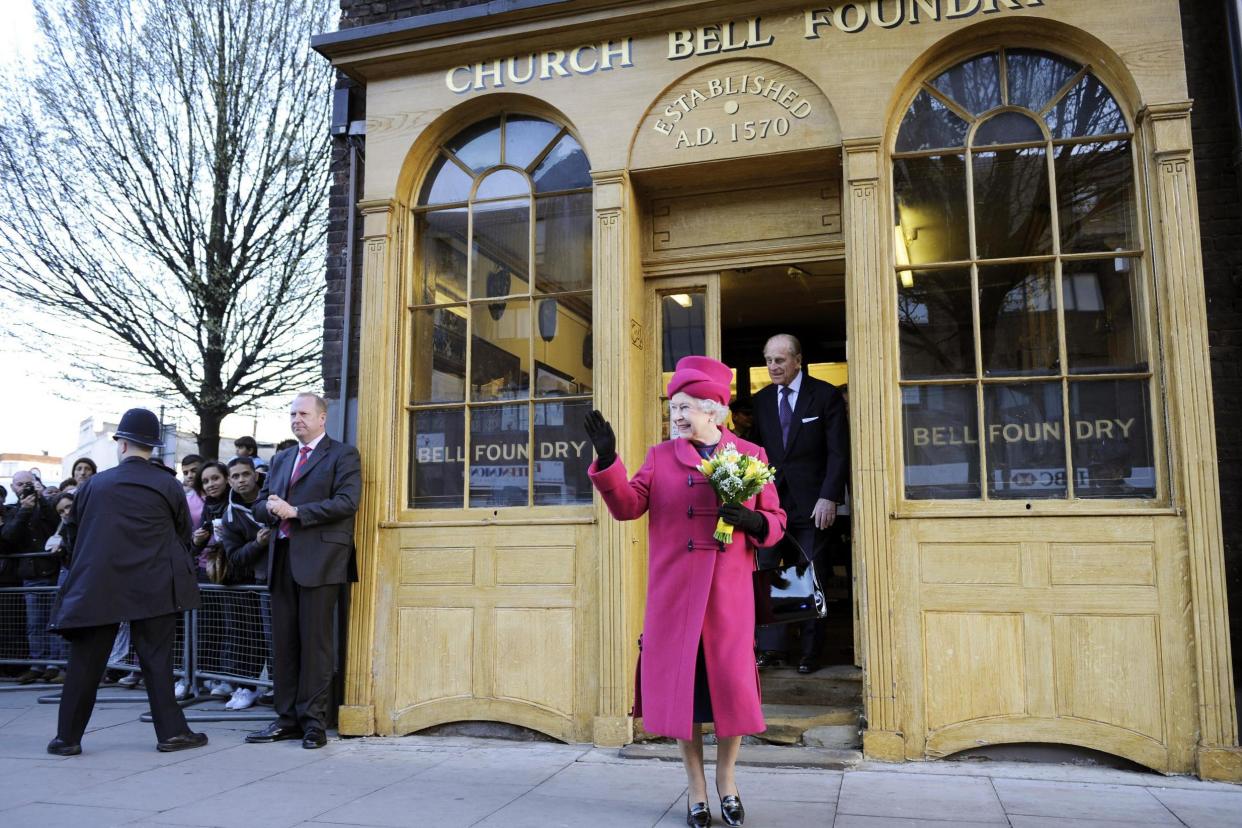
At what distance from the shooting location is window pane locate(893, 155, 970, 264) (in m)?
5.56

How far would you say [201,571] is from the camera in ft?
24.6

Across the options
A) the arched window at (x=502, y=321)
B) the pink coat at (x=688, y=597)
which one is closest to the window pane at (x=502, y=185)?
the arched window at (x=502, y=321)

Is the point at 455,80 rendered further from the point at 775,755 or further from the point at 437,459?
the point at 775,755

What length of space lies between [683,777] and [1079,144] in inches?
162

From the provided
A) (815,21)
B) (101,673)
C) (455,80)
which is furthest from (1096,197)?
(101,673)

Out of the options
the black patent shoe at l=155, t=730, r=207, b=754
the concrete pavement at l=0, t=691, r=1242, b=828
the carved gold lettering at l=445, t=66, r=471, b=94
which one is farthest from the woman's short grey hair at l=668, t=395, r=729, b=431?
the black patent shoe at l=155, t=730, r=207, b=754

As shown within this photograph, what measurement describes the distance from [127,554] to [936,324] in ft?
16.0

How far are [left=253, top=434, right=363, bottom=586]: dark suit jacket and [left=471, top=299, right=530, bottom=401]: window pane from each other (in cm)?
97

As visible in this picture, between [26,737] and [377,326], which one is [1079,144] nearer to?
[377,326]

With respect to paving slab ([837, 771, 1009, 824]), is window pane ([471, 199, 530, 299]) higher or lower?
higher

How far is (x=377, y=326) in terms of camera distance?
254 inches

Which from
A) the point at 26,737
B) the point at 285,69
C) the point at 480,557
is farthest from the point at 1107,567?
the point at 285,69

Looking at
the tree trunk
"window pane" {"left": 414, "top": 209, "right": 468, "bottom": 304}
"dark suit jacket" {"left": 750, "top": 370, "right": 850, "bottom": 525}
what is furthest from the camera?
the tree trunk

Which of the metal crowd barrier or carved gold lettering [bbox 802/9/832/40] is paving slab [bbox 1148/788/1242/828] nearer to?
carved gold lettering [bbox 802/9/832/40]
